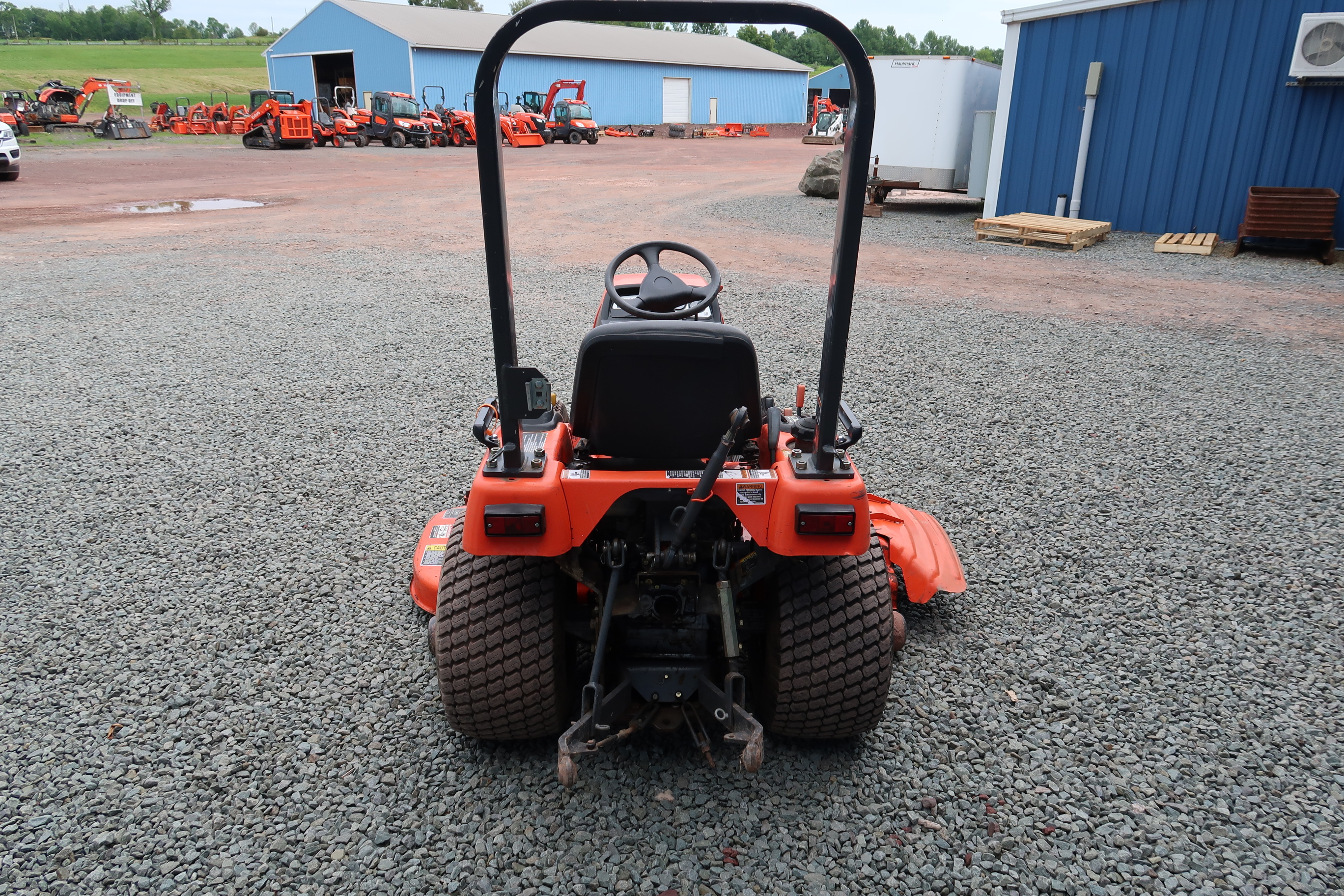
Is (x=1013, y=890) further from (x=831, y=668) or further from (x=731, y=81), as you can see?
(x=731, y=81)

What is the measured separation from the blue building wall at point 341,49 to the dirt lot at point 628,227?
1535 centimetres

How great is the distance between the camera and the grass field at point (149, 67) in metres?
50.8

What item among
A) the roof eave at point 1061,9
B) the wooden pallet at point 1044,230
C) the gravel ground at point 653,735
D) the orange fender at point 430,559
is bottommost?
the gravel ground at point 653,735

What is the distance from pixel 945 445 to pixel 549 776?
347 cm

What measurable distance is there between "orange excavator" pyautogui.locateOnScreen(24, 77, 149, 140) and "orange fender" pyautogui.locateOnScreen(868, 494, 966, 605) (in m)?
32.4

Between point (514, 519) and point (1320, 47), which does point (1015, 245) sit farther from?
point (514, 519)

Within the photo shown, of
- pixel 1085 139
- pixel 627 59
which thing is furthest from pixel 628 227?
pixel 627 59

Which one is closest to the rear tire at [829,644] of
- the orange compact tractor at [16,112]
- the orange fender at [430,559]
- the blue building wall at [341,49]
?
the orange fender at [430,559]

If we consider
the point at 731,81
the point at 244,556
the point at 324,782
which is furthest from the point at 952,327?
the point at 731,81

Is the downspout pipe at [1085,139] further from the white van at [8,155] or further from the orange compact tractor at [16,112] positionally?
the orange compact tractor at [16,112]

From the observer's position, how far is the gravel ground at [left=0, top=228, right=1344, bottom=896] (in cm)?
235

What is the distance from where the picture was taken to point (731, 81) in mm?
49031

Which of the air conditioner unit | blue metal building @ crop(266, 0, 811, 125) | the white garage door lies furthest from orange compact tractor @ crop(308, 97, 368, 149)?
the air conditioner unit

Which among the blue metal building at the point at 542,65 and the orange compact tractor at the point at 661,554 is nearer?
the orange compact tractor at the point at 661,554
